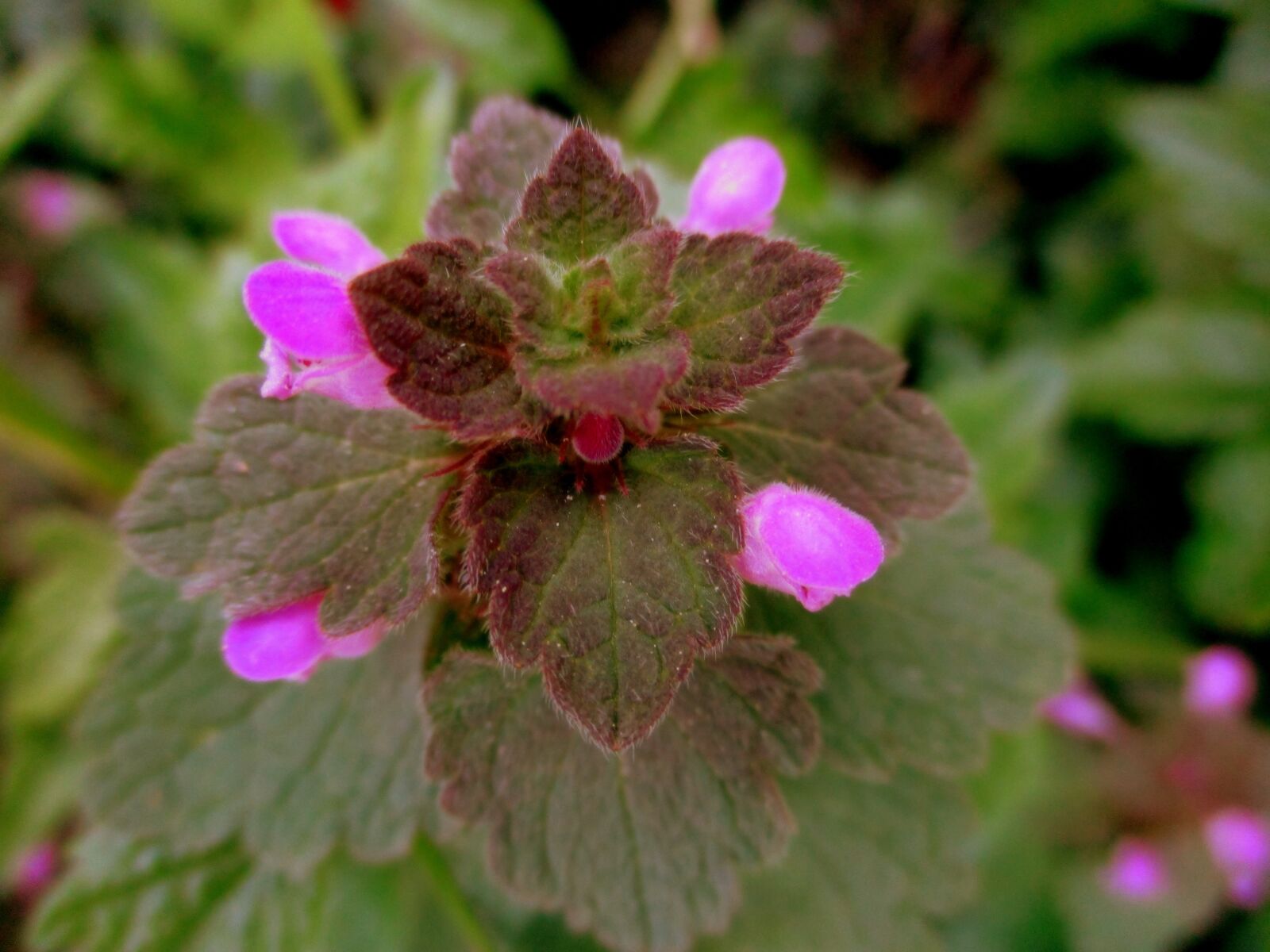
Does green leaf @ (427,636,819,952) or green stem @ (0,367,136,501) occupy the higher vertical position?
green stem @ (0,367,136,501)

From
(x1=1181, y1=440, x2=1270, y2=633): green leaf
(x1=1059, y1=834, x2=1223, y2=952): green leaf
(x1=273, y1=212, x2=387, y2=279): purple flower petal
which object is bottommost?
(x1=1059, y1=834, x2=1223, y2=952): green leaf

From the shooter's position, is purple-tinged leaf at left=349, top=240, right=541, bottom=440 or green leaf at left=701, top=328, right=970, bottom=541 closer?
purple-tinged leaf at left=349, top=240, right=541, bottom=440

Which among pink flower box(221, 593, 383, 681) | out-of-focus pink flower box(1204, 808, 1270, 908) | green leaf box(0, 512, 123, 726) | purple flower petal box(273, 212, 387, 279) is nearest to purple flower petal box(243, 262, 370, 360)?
purple flower petal box(273, 212, 387, 279)

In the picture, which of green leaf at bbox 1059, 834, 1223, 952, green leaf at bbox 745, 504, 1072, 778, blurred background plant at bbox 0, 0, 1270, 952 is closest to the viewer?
green leaf at bbox 745, 504, 1072, 778

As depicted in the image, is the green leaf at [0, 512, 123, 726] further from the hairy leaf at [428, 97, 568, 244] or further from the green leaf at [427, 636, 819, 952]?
the hairy leaf at [428, 97, 568, 244]

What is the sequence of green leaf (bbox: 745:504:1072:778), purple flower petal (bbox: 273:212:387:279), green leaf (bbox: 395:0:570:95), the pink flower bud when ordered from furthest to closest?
green leaf (bbox: 395:0:570:95) < green leaf (bbox: 745:504:1072:778) < purple flower petal (bbox: 273:212:387:279) < the pink flower bud

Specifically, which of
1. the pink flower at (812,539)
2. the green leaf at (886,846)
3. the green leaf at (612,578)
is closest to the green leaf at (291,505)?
the green leaf at (612,578)

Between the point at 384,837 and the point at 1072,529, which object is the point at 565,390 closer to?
the point at 384,837
